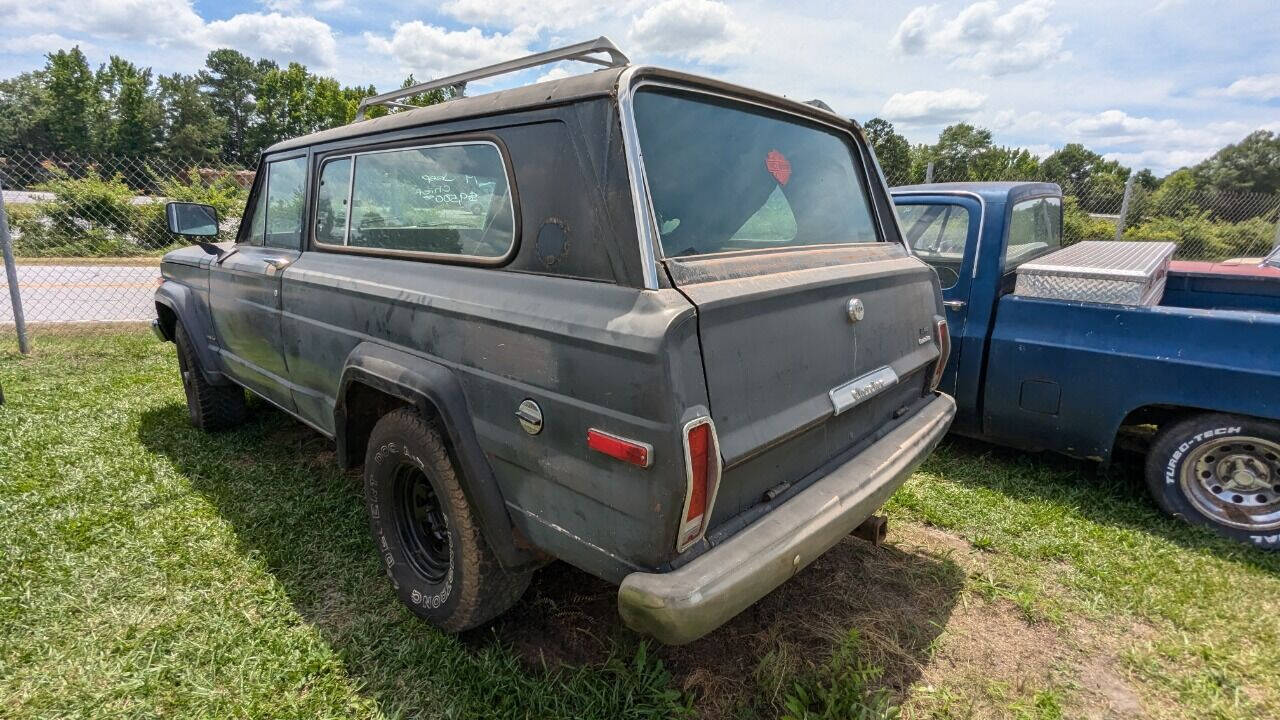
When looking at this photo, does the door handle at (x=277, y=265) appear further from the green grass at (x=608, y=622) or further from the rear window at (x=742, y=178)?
the rear window at (x=742, y=178)

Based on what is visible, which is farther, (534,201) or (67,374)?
(67,374)

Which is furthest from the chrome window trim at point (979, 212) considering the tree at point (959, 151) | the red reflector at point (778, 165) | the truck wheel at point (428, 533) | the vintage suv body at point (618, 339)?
the tree at point (959, 151)

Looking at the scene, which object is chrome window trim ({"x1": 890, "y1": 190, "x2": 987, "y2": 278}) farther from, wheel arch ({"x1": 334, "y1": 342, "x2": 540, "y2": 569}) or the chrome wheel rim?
wheel arch ({"x1": 334, "y1": 342, "x2": 540, "y2": 569})

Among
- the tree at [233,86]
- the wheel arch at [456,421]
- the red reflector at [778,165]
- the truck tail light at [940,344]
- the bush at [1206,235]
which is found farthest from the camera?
the tree at [233,86]

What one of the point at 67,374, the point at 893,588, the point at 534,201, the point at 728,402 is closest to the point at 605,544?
the point at 728,402

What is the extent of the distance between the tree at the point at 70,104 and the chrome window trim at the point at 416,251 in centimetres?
6620

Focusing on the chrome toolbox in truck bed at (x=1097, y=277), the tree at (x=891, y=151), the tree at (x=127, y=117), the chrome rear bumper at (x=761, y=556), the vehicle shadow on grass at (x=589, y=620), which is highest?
the tree at (x=127, y=117)

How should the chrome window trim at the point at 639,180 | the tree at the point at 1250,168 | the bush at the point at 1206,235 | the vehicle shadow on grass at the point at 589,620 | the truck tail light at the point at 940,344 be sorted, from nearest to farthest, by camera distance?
1. the chrome window trim at the point at 639,180
2. the vehicle shadow on grass at the point at 589,620
3. the truck tail light at the point at 940,344
4. the bush at the point at 1206,235
5. the tree at the point at 1250,168

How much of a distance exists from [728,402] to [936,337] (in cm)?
157

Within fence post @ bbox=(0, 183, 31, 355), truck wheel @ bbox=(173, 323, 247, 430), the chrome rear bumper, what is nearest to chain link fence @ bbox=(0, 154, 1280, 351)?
fence post @ bbox=(0, 183, 31, 355)

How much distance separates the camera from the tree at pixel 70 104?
5125cm

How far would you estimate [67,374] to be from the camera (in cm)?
577

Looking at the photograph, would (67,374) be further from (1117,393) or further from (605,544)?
(1117,393)

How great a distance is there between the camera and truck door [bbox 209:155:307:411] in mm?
3240
